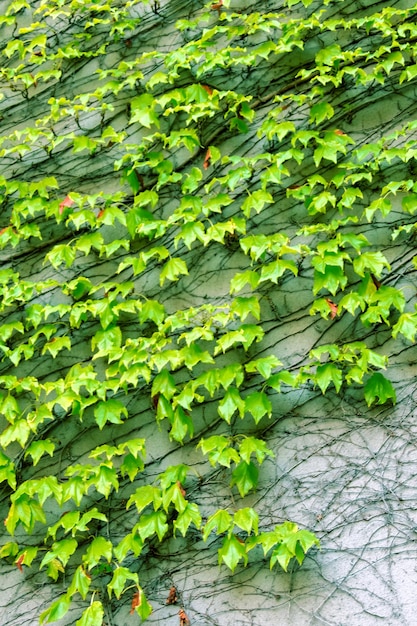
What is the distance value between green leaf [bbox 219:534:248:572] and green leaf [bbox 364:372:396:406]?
0.69 meters

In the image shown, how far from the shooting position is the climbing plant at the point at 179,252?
258cm

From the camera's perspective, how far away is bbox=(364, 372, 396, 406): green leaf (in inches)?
96.4

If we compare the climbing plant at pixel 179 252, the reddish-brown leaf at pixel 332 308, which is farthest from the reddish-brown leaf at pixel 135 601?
the reddish-brown leaf at pixel 332 308

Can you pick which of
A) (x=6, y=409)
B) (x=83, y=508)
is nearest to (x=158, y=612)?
(x=83, y=508)

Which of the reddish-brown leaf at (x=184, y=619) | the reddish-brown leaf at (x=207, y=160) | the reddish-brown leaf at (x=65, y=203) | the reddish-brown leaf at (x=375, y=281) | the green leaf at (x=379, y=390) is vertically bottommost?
the reddish-brown leaf at (x=184, y=619)

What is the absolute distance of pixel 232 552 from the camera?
2.37m

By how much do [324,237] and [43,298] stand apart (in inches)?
53.0

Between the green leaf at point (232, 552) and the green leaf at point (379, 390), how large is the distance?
69 cm

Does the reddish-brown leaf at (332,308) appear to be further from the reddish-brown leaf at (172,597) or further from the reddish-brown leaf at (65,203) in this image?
the reddish-brown leaf at (65,203)

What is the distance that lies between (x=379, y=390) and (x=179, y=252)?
1.11 meters

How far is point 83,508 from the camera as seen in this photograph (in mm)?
2789

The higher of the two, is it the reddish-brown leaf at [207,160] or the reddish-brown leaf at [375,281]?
the reddish-brown leaf at [207,160]

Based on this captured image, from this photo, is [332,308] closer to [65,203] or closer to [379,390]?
[379,390]

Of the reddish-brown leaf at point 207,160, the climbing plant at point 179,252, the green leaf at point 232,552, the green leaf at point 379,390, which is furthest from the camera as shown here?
the reddish-brown leaf at point 207,160
